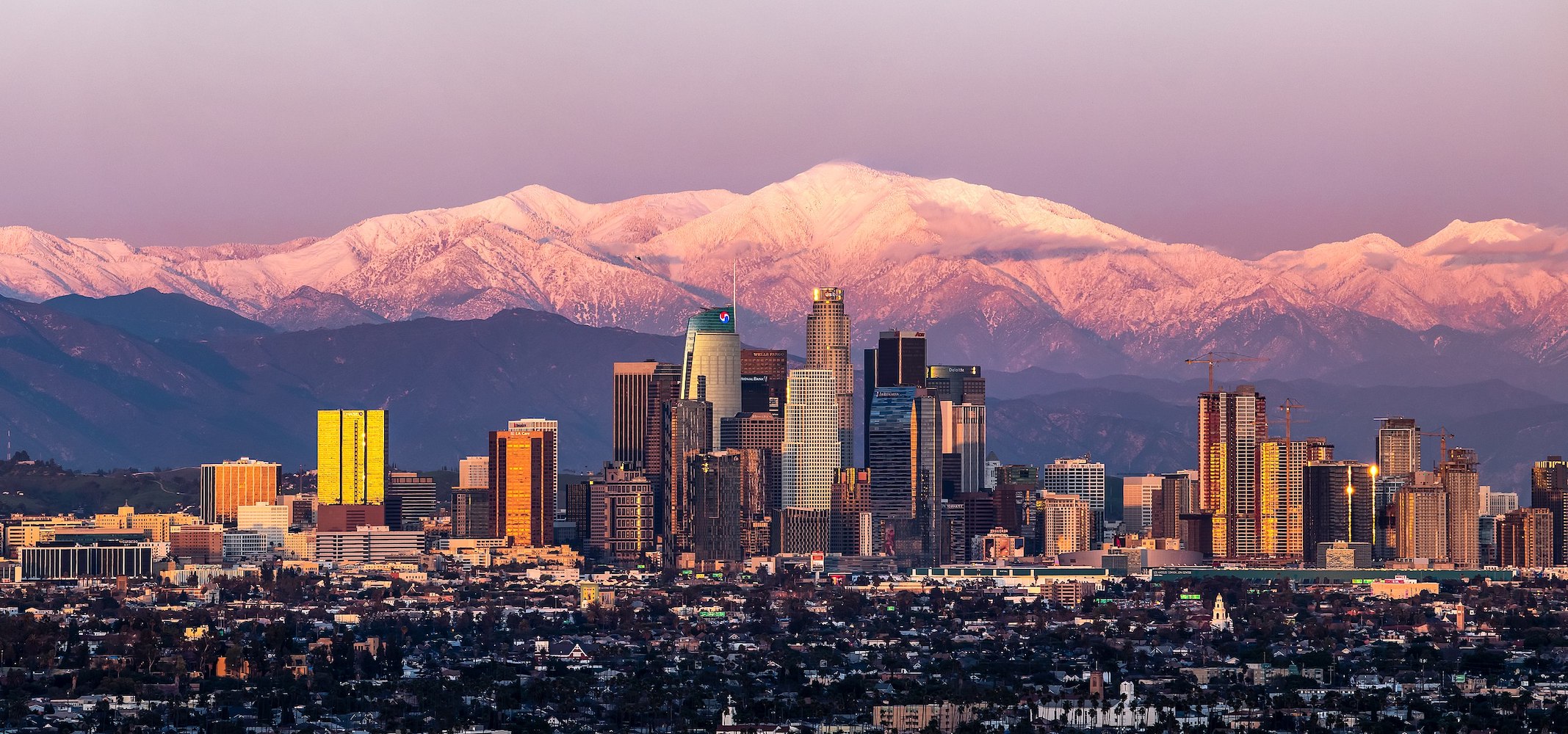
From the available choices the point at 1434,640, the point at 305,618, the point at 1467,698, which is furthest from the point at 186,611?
the point at 1467,698

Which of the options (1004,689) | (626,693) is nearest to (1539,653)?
(1004,689)

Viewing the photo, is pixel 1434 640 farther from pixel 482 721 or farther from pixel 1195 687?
pixel 482 721

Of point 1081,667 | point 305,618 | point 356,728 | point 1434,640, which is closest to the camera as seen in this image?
point 356,728

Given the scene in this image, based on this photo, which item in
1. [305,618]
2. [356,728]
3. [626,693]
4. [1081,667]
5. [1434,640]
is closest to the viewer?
[356,728]

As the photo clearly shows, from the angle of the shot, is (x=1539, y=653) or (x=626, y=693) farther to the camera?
(x=1539, y=653)

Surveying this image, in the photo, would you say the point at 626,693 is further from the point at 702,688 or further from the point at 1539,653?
the point at 1539,653

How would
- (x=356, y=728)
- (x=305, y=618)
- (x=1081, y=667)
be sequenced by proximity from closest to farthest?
(x=356, y=728) → (x=1081, y=667) → (x=305, y=618)

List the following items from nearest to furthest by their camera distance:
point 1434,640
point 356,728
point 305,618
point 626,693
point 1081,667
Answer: point 356,728 → point 626,693 → point 1081,667 → point 1434,640 → point 305,618

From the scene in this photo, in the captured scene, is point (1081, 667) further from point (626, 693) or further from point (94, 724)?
point (94, 724)

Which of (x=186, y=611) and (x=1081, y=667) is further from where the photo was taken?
(x=186, y=611)
